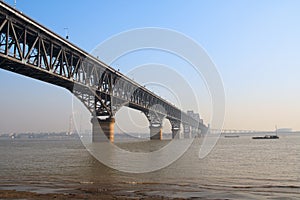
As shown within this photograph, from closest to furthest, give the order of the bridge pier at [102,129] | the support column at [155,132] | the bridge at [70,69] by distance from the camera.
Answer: the bridge at [70,69]
the bridge pier at [102,129]
the support column at [155,132]

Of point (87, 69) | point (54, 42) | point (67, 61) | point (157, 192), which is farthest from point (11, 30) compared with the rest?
point (157, 192)

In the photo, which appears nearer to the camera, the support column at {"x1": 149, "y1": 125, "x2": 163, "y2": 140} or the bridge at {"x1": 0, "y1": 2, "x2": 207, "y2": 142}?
the bridge at {"x1": 0, "y1": 2, "x2": 207, "y2": 142}

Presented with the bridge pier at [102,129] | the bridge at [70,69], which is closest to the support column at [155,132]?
the bridge at [70,69]

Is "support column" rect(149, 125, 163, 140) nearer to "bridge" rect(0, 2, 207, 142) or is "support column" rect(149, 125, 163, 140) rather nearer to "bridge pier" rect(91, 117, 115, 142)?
"bridge" rect(0, 2, 207, 142)

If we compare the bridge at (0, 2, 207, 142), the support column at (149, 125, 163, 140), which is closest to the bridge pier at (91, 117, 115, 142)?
the bridge at (0, 2, 207, 142)

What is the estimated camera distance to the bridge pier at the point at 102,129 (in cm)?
10144

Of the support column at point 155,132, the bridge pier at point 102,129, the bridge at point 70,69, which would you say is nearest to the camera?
the bridge at point 70,69

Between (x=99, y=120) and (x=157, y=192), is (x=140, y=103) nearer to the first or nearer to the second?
(x=99, y=120)

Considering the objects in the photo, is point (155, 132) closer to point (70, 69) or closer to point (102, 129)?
point (102, 129)

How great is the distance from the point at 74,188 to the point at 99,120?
270 feet

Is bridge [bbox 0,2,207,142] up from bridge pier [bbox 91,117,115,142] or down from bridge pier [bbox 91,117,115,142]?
up

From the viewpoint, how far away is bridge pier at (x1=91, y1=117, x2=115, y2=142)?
101m

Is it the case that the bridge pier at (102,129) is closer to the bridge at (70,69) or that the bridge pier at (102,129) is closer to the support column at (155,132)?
the bridge at (70,69)

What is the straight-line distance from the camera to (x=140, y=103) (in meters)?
129
